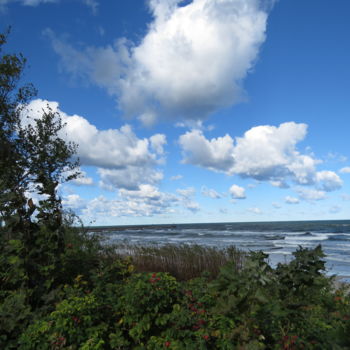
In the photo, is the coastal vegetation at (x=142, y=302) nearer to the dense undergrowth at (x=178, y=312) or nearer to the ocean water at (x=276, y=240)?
the dense undergrowth at (x=178, y=312)

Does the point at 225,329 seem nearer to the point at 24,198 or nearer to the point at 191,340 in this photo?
the point at 191,340

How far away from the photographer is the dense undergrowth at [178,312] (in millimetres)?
2553

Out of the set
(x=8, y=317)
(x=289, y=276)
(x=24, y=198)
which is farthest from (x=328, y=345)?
(x=24, y=198)

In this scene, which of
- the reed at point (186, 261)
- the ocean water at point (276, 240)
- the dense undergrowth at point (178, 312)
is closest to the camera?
the dense undergrowth at point (178, 312)

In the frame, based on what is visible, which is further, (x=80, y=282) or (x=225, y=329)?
(x=80, y=282)

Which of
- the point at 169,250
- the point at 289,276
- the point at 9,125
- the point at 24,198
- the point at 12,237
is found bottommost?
the point at 169,250

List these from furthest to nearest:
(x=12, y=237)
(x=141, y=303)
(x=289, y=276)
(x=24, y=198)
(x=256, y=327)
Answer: (x=24, y=198)
(x=12, y=237)
(x=141, y=303)
(x=289, y=276)
(x=256, y=327)

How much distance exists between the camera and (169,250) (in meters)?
10.0

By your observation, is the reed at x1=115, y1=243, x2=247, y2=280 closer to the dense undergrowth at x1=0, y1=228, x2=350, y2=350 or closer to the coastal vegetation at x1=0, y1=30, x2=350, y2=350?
the coastal vegetation at x1=0, y1=30, x2=350, y2=350

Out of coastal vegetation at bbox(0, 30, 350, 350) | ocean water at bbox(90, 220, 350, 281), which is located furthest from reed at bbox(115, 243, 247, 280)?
coastal vegetation at bbox(0, 30, 350, 350)

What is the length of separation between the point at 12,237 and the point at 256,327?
11.6ft

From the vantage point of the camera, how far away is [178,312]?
Result: 10.3 ft

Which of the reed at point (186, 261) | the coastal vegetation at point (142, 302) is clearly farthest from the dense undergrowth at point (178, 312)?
the reed at point (186, 261)

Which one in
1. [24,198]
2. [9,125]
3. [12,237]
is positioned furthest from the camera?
[9,125]
